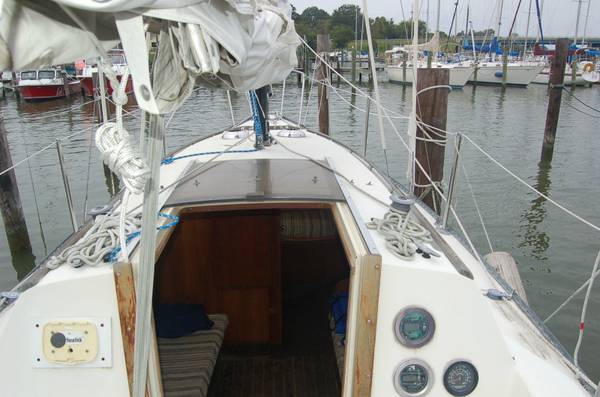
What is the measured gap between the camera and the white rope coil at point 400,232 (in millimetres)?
2062

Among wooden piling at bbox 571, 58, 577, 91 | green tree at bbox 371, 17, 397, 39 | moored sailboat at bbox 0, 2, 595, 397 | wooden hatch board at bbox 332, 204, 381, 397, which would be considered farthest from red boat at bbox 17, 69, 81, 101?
green tree at bbox 371, 17, 397, 39

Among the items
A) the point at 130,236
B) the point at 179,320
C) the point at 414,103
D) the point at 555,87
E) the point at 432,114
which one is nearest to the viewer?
the point at 130,236

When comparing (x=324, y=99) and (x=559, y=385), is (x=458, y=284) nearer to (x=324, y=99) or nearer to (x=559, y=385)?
(x=559, y=385)

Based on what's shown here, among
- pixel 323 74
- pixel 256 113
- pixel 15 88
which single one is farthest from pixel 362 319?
pixel 15 88

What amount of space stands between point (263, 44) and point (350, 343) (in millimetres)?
1312

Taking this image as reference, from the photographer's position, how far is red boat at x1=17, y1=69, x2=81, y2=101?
841 inches

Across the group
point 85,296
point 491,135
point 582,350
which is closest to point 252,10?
point 85,296

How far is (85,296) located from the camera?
5.95 feet

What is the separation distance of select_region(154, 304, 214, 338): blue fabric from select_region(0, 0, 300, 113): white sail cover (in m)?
2.42

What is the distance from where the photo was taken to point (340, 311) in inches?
138

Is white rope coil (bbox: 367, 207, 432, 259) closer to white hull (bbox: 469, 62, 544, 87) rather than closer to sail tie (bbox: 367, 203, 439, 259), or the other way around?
sail tie (bbox: 367, 203, 439, 259)

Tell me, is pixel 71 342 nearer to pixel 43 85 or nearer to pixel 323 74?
pixel 323 74

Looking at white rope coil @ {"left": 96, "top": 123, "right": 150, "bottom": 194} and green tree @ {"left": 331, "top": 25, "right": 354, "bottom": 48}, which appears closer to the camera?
white rope coil @ {"left": 96, "top": 123, "right": 150, "bottom": 194}

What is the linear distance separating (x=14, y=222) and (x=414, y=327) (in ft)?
20.5
